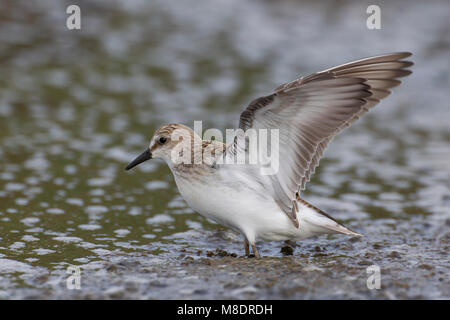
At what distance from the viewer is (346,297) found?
5582 mm

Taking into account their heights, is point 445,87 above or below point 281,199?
above

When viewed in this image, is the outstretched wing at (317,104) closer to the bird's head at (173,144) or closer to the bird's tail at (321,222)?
the bird's tail at (321,222)

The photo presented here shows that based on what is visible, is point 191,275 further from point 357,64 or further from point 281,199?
point 357,64

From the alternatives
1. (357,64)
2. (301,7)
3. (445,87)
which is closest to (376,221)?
(357,64)

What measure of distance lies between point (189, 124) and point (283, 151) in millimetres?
5777

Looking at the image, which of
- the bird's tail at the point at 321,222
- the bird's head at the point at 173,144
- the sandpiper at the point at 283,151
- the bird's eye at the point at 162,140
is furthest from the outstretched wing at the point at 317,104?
the bird's eye at the point at 162,140

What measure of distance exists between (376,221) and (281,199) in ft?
7.57

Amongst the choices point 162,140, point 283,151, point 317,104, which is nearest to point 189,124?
point 162,140

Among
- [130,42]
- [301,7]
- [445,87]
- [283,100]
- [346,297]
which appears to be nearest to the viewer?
[346,297]

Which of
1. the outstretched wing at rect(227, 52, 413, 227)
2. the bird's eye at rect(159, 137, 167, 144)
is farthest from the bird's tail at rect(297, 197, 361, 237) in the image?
the bird's eye at rect(159, 137, 167, 144)

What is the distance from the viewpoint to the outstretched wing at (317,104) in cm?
596

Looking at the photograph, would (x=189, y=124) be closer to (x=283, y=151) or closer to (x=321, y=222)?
(x=321, y=222)

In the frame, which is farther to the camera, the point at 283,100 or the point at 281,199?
the point at 281,199

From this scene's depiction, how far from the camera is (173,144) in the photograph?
23.7 ft
